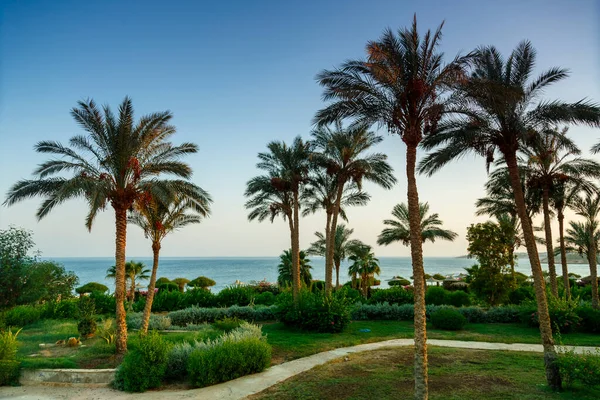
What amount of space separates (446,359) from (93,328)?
13.9 m

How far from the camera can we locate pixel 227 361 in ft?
30.0

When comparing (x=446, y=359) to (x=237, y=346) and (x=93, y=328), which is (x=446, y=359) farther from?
(x=93, y=328)

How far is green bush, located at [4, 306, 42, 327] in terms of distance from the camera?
62.5ft

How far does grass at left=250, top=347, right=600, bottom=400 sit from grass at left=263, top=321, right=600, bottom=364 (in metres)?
1.89

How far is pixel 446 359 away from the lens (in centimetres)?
1104

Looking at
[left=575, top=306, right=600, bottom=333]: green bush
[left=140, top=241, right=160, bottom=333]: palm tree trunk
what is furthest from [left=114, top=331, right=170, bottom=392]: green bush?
[left=575, top=306, right=600, bottom=333]: green bush

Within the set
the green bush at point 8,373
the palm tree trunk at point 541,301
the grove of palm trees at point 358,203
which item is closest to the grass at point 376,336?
the grove of palm trees at point 358,203

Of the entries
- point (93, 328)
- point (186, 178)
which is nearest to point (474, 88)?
point (186, 178)

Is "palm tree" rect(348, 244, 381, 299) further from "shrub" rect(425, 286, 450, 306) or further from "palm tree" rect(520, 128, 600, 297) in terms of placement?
"palm tree" rect(520, 128, 600, 297)

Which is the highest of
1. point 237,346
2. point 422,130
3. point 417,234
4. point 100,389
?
point 422,130

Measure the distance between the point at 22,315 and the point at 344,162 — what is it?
1908 cm

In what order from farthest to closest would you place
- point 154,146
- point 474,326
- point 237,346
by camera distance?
point 474,326 → point 154,146 → point 237,346

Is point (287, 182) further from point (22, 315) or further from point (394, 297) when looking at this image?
point (22, 315)

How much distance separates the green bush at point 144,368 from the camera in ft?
28.0
